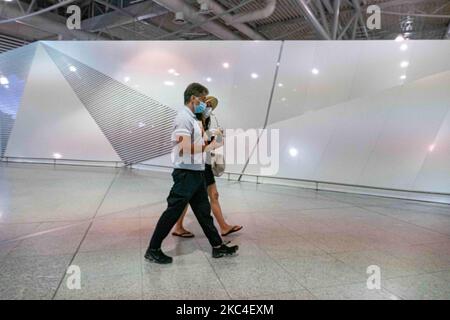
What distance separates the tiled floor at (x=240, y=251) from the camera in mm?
2240

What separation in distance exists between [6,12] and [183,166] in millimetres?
10824

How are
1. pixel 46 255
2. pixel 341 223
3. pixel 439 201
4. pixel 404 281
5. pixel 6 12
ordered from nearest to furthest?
1. pixel 404 281
2. pixel 46 255
3. pixel 341 223
4. pixel 439 201
5. pixel 6 12

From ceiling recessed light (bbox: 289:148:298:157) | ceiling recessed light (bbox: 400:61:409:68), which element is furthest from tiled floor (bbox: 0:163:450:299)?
ceiling recessed light (bbox: 400:61:409:68)

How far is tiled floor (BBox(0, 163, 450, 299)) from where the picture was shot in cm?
224

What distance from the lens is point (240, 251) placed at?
3.03m

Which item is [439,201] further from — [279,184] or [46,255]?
[46,255]

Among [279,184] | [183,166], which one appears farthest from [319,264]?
[279,184]

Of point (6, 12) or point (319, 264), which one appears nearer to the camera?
point (319, 264)

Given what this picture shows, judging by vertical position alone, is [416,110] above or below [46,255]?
above

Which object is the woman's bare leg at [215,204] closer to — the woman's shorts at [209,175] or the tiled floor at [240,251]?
the woman's shorts at [209,175]

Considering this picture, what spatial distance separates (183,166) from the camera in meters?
2.57
